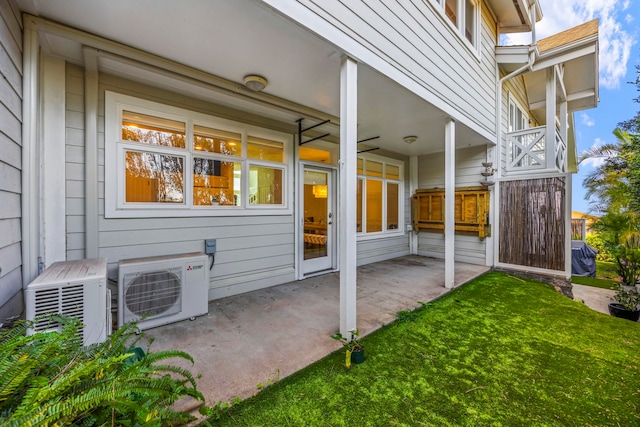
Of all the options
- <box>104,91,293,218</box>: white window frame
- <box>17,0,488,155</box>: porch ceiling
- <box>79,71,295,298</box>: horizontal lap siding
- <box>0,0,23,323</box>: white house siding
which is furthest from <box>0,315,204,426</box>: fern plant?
<box>17,0,488,155</box>: porch ceiling

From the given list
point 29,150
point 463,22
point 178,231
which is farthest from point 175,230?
point 463,22

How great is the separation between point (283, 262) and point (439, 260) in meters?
3.97

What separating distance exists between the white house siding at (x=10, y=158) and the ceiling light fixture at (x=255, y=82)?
1.76m

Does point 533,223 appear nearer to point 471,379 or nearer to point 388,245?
point 388,245

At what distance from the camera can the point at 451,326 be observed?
282 centimetres

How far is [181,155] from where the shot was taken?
3.18 m

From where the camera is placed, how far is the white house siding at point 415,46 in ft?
7.34

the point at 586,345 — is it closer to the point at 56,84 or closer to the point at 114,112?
the point at 114,112

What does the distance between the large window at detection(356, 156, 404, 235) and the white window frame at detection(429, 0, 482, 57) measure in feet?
8.63

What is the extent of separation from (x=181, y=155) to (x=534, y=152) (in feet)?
22.1

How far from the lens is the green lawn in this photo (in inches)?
63.1

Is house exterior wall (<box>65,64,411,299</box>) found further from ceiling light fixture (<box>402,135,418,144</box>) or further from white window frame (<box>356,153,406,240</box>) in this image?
ceiling light fixture (<box>402,135,418,144</box>)

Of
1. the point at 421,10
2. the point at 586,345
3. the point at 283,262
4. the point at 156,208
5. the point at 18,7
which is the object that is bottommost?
the point at 586,345

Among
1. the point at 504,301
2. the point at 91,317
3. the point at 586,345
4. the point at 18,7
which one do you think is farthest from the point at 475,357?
the point at 18,7
